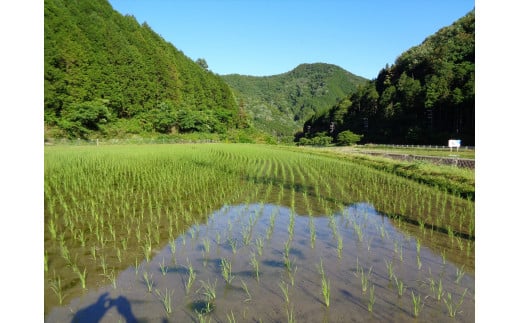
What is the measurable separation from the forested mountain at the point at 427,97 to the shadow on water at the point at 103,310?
49546 mm

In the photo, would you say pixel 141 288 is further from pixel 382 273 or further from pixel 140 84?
pixel 140 84

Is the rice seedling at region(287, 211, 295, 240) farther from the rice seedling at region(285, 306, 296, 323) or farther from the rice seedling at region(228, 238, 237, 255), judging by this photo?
the rice seedling at region(285, 306, 296, 323)

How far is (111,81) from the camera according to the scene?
43344mm

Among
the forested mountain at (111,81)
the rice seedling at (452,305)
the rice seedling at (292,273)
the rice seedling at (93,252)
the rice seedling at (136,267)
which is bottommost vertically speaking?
the rice seedling at (452,305)

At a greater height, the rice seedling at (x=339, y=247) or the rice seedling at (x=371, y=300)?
the rice seedling at (x=339, y=247)

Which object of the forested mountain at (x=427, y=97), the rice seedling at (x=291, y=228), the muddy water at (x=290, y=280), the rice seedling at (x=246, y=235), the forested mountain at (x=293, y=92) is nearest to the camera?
the muddy water at (x=290, y=280)

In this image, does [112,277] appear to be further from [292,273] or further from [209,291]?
[292,273]

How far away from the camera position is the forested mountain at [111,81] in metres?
35.6

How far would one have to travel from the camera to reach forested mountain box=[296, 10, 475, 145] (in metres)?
46.9

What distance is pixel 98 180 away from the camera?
9.65 metres

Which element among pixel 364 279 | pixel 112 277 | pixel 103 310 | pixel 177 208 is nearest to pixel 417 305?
pixel 364 279

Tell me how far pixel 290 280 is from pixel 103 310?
191cm

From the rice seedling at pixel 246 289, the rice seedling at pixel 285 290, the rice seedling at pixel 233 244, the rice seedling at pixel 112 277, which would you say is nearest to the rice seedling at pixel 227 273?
the rice seedling at pixel 246 289

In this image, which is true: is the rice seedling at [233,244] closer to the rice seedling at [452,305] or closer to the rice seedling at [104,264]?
the rice seedling at [104,264]
